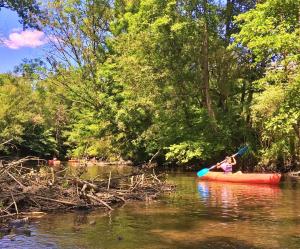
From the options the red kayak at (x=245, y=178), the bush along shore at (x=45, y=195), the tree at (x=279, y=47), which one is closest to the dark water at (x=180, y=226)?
the bush along shore at (x=45, y=195)

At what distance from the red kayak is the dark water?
4113 mm

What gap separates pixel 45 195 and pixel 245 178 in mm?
11212

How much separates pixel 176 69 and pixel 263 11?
467 inches

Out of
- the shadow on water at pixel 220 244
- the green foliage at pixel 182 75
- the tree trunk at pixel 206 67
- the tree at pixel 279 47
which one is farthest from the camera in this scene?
the tree trunk at pixel 206 67

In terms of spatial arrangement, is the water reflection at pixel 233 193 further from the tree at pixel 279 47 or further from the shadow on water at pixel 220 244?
the shadow on water at pixel 220 244

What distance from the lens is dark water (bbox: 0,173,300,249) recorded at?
9812mm

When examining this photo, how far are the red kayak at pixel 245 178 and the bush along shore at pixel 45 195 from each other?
21.6ft

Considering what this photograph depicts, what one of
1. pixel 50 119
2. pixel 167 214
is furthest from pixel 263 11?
pixel 50 119

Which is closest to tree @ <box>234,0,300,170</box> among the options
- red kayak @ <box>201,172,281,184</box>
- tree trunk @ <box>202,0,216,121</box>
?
red kayak @ <box>201,172,281,184</box>

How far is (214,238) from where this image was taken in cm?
1020

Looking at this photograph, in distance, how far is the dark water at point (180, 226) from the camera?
9812 millimetres

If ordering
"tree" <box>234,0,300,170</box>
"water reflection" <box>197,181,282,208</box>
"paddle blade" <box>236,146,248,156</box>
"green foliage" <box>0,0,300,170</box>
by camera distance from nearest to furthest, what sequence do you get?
"water reflection" <box>197,181,282,208</box>, "tree" <box>234,0,300,170</box>, "green foliage" <box>0,0,300,170</box>, "paddle blade" <box>236,146,248,156</box>

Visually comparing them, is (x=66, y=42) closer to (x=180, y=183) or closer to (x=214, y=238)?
(x=180, y=183)

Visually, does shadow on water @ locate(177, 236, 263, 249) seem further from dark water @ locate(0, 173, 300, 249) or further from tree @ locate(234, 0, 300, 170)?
tree @ locate(234, 0, 300, 170)
